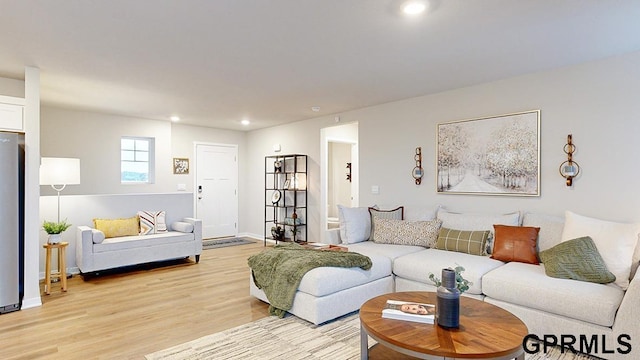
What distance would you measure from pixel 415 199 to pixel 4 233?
4.46 metres

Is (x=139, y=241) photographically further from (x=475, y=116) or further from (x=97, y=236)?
(x=475, y=116)

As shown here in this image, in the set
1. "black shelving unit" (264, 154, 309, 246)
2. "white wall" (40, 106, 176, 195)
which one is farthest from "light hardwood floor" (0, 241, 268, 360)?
"black shelving unit" (264, 154, 309, 246)

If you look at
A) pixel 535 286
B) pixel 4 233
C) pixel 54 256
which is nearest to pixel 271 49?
pixel 535 286

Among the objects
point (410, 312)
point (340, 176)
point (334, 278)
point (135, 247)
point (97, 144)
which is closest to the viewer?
point (410, 312)

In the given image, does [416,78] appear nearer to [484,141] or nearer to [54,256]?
[484,141]

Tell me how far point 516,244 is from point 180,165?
592 centimetres

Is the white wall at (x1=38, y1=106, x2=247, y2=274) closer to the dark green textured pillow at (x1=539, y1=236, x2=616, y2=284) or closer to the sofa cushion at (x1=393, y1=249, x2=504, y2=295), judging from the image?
the sofa cushion at (x1=393, y1=249, x2=504, y2=295)

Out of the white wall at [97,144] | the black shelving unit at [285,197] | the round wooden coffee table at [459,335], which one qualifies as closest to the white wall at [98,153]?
the white wall at [97,144]

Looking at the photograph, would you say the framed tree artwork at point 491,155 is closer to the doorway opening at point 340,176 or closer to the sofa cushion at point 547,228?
the sofa cushion at point 547,228

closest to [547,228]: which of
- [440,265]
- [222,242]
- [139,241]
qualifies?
[440,265]

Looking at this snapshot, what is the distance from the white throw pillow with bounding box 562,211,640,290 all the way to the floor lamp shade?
5.46 m

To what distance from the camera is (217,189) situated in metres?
7.44

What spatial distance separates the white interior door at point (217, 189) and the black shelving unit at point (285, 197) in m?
0.90

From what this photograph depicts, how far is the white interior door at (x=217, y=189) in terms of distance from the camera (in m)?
7.19
